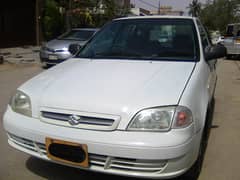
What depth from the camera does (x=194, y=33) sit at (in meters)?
4.07

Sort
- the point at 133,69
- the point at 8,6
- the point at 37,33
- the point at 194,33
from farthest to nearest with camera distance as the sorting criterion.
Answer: the point at 8,6 < the point at 37,33 < the point at 194,33 < the point at 133,69

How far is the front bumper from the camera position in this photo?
8.38ft

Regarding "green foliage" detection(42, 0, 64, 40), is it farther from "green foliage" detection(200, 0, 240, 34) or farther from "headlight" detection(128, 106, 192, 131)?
"green foliage" detection(200, 0, 240, 34)

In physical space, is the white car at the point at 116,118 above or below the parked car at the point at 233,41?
above

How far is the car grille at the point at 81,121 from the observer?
8.72 feet

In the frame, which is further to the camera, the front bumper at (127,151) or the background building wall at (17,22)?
the background building wall at (17,22)

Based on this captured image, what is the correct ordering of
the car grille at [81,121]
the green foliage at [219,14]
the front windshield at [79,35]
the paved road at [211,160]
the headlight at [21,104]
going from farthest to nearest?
the green foliage at [219,14], the front windshield at [79,35], the paved road at [211,160], the headlight at [21,104], the car grille at [81,121]

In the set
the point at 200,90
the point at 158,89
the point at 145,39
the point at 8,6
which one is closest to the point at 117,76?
the point at 158,89

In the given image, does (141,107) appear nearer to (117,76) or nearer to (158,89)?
(158,89)

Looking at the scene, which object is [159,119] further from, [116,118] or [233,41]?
[233,41]

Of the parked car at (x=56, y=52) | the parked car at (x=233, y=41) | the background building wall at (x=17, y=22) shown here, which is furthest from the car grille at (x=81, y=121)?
the background building wall at (x=17, y=22)

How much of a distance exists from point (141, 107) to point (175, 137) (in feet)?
1.18

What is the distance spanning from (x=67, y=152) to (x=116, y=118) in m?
0.52

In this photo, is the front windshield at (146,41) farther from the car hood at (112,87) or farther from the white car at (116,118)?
the white car at (116,118)
